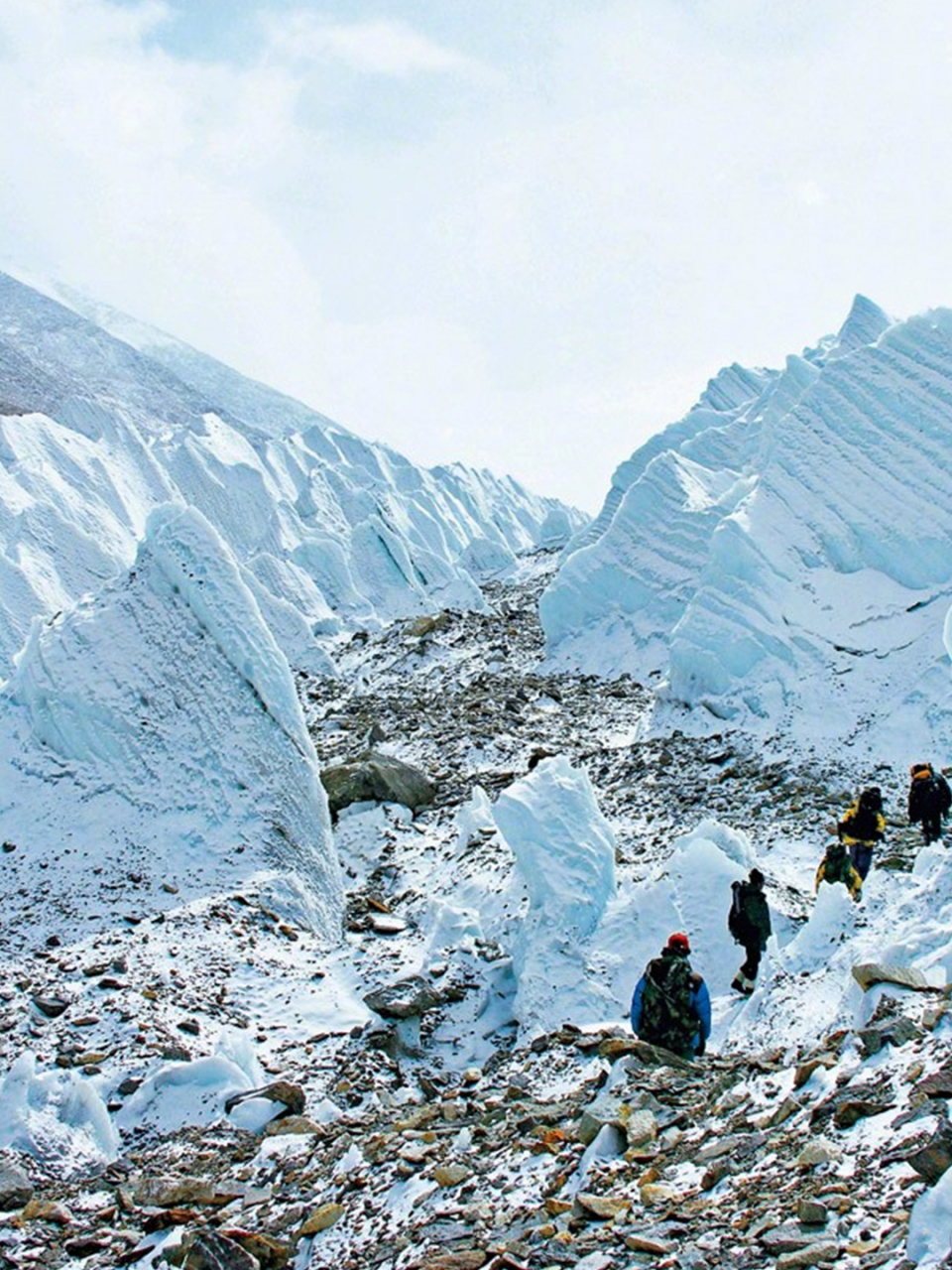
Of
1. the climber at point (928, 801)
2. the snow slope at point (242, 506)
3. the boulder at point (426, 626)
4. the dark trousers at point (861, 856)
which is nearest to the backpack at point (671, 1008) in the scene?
the dark trousers at point (861, 856)

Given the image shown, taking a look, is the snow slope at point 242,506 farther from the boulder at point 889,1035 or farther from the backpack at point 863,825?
the boulder at point 889,1035

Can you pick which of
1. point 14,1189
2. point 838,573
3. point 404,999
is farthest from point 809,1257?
point 838,573

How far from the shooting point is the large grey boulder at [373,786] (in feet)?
55.0

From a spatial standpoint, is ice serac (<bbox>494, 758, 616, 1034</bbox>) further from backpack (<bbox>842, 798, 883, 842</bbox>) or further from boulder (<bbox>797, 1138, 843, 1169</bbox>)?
Answer: boulder (<bbox>797, 1138, 843, 1169</bbox>)

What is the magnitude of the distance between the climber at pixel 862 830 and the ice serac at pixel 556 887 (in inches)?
107

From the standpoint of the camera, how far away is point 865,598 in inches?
829

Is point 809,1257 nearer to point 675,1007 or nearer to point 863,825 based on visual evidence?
point 675,1007

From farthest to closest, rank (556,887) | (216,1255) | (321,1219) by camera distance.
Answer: (556,887), (321,1219), (216,1255)

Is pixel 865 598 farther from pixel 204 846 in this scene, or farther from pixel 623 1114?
pixel 623 1114

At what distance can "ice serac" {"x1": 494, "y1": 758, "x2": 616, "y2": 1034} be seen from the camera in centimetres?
975

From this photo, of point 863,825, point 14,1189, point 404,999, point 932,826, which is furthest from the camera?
point 932,826

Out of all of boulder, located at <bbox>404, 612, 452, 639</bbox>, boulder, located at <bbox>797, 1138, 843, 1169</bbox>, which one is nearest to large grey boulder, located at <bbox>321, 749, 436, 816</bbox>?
boulder, located at <bbox>797, 1138, 843, 1169</bbox>

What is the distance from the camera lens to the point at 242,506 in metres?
56.9

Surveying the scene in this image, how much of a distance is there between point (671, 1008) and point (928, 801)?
6.64 meters
